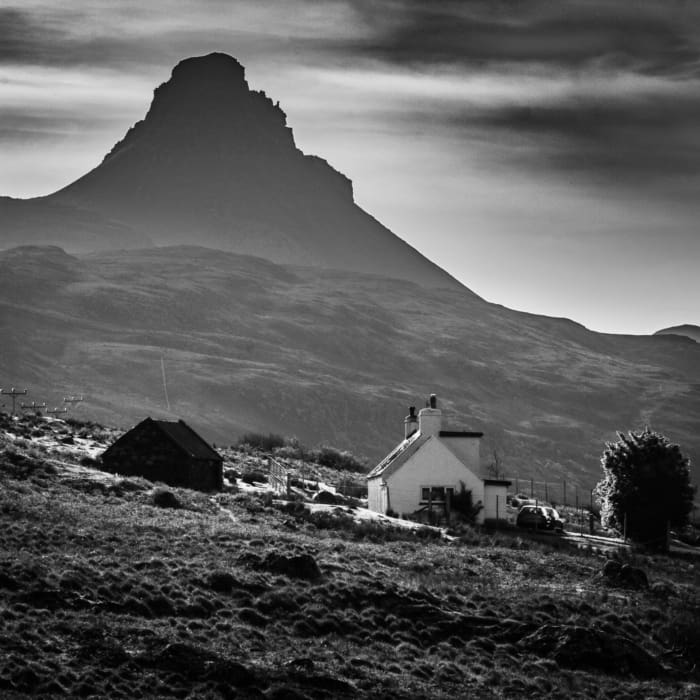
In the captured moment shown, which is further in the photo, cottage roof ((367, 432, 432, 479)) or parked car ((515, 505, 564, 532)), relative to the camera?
parked car ((515, 505, 564, 532))

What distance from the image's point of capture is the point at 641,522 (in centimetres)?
7400

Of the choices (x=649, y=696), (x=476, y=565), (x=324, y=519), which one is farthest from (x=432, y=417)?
(x=649, y=696)

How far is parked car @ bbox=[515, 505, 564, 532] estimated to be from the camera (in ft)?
240

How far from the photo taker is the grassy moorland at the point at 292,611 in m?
32.9

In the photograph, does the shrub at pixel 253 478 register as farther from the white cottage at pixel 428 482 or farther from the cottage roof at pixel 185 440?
the white cottage at pixel 428 482

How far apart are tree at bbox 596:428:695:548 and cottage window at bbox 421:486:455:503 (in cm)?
948

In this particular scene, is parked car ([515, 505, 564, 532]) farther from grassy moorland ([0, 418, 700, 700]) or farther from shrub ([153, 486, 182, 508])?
shrub ([153, 486, 182, 508])

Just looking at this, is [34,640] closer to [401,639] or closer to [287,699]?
[287,699]

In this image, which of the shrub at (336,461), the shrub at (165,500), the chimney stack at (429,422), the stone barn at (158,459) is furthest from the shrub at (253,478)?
the shrub at (336,461)

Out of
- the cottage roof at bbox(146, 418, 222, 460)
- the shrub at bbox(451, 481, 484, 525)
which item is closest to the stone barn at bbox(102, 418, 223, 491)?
the cottage roof at bbox(146, 418, 222, 460)

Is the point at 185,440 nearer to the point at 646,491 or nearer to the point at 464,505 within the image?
the point at 464,505

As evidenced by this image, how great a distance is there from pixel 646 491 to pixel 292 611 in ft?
123

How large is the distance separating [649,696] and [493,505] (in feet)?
114

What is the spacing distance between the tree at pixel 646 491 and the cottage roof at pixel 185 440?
2053cm
